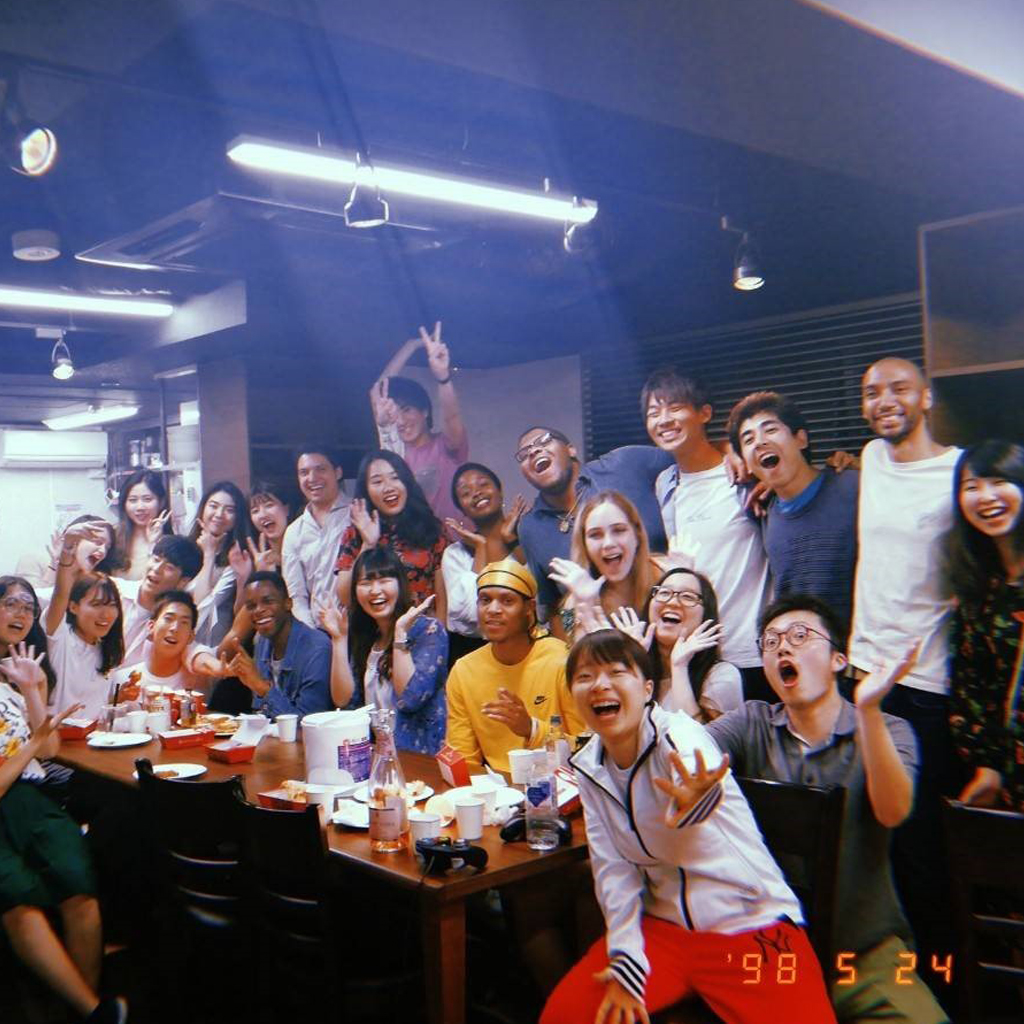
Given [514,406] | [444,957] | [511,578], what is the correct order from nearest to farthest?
1. [444,957]
2. [511,578]
3. [514,406]

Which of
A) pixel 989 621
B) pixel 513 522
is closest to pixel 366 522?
pixel 513 522

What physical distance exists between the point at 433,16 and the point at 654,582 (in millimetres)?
1934

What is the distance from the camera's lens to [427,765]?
351 cm

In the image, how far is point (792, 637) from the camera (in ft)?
10.1

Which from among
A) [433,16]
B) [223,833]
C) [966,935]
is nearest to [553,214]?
[433,16]

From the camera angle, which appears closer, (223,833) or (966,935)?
(966,935)

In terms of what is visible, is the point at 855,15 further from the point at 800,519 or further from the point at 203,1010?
the point at 203,1010

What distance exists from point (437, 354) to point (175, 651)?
209 cm

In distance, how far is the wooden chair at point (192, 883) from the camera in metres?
2.77

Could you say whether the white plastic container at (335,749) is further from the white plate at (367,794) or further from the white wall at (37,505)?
the white wall at (37,505)

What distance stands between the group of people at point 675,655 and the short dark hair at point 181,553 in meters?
0.32

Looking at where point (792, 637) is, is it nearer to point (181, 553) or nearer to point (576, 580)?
point (576, 580)

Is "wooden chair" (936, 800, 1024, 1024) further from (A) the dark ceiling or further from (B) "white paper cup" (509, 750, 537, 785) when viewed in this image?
(A) the dark ceiling

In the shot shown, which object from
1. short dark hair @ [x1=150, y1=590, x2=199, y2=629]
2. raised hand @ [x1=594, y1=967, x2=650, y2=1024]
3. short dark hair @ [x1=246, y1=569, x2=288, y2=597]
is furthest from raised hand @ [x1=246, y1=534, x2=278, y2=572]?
raised hand @ [x1=594, y1=967, x2=650, y2=1024]
